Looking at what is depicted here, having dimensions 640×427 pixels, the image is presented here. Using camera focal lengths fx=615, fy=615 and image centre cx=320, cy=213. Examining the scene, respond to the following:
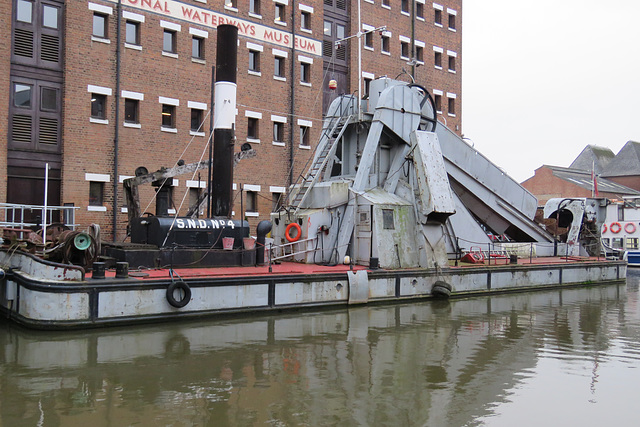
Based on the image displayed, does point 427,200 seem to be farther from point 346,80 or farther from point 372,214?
point 346,80

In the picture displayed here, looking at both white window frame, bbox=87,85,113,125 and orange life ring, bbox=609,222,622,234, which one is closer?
white window frame, bbox=87,85,113,125

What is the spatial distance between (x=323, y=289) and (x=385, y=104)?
609 cm

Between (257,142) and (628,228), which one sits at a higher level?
(257,142)

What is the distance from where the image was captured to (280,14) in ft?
95.6

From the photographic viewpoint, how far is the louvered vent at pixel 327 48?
31.0 m

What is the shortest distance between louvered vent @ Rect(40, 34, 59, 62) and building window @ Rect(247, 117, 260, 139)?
337 inches

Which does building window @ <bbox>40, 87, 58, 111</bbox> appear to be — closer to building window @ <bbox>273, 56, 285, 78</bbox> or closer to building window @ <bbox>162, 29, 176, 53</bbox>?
building window @ <bbox>162, 29, 176, 53</bbox>

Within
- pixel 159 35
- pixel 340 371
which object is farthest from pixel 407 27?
pixel 340 371

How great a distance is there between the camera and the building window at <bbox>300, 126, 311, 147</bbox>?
1172 inches

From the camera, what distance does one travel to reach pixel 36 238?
45.4 feet

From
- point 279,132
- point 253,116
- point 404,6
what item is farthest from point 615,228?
point 253,116

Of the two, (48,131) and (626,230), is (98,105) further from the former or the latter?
(626,230)

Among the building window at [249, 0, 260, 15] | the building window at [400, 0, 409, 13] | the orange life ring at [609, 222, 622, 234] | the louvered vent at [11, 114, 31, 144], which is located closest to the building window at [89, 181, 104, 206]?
the louvered vent at [11, 114, 31, 144]

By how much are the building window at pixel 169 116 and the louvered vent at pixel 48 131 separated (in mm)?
4339
